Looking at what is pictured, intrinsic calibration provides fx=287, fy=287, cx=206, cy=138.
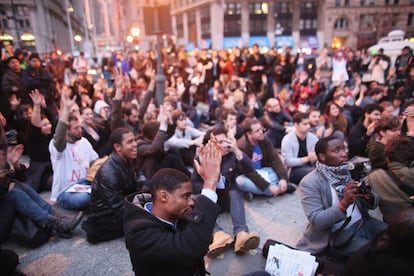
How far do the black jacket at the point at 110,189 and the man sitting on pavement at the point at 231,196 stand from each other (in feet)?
3.04

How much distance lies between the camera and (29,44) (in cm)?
1261

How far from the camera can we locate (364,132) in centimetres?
527

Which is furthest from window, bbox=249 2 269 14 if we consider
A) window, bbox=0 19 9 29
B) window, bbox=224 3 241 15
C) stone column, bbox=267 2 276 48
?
window, bbox=0 19 9 29

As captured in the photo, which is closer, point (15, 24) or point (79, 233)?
point (79, 233)

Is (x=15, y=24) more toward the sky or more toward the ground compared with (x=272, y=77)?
more toward the sky

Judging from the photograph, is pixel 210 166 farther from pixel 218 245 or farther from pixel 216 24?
pixel 216 24

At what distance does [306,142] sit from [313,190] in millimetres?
2149

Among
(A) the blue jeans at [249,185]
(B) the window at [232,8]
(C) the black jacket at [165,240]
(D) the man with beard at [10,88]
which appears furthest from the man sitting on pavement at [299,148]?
(B) the window at [232,8]

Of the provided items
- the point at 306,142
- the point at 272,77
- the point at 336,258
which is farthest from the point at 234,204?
the point at 272,77

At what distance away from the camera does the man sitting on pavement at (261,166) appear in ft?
14.4

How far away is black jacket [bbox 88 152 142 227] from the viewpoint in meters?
3.19

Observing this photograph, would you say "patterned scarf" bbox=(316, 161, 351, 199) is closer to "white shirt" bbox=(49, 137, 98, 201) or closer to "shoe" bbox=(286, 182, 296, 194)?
"shoe" bbox=(286, 182, 296, 194)

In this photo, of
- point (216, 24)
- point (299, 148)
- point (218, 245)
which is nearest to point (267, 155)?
point (299, 148)

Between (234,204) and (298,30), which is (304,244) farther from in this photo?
(298,30)
